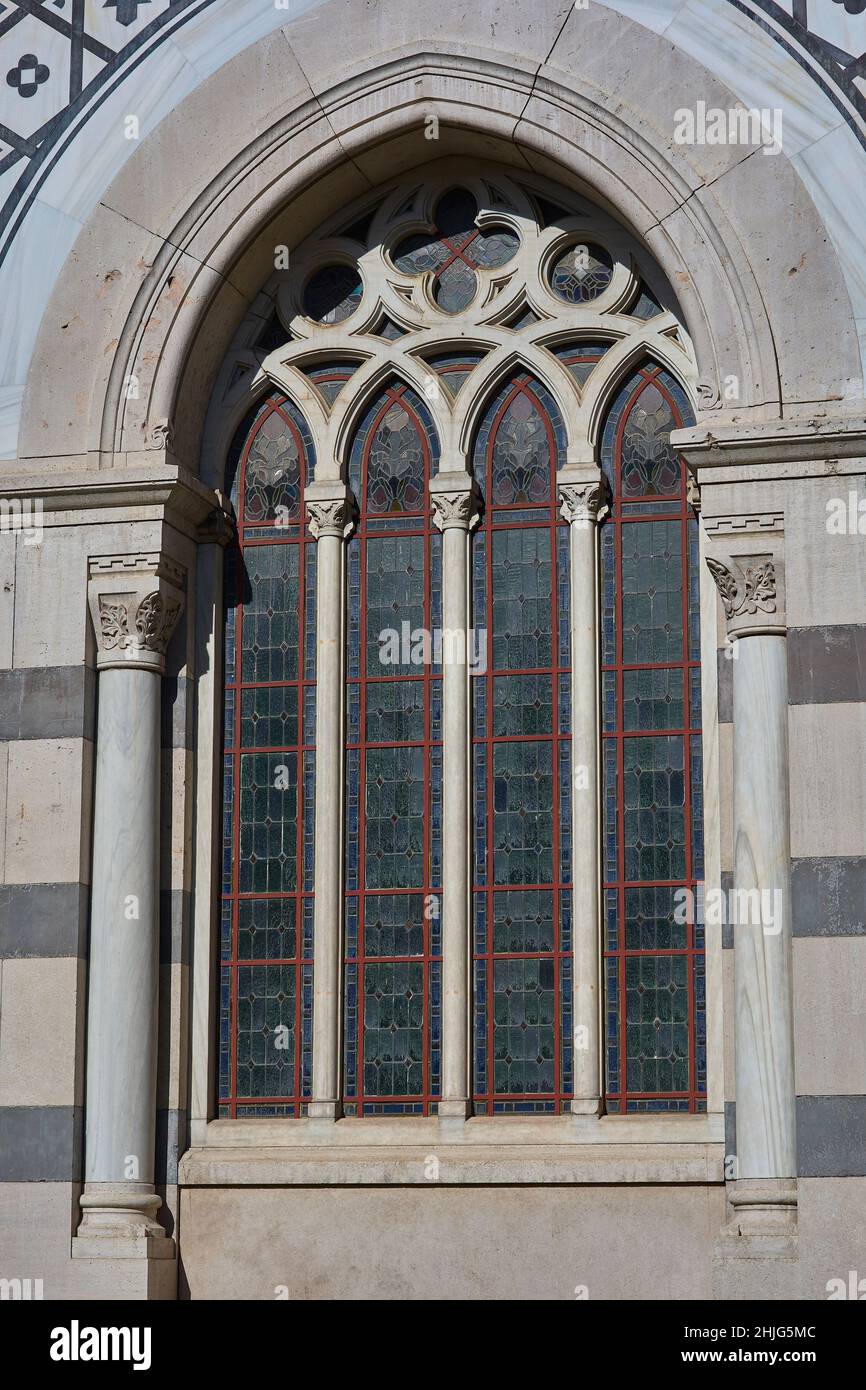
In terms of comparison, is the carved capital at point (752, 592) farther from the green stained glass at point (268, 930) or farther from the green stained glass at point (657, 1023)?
the green stained glass at point (268, 930)

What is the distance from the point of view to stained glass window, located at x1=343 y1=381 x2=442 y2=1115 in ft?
47.1

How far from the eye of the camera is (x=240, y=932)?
48.3 ft

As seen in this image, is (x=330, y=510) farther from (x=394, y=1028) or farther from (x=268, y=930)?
(x=394, y=1028)

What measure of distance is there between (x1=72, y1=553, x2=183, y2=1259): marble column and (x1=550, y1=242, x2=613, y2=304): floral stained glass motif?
309 cm

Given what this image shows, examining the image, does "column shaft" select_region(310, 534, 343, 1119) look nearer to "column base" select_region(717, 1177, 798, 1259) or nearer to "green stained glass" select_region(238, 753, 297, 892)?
"green stained glass" select_region(238, 753, 297, 892)

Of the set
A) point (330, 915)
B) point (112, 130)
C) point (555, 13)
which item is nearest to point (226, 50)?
point (112, 130)

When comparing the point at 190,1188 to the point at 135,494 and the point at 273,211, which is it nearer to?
the point at 135,494

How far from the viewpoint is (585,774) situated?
14.2 m

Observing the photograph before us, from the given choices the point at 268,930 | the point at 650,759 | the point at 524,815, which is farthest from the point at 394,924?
the point at 650,759

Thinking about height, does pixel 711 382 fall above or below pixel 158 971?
above

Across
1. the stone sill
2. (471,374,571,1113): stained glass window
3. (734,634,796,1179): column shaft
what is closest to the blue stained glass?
(471,374,571,1113): stained glass window

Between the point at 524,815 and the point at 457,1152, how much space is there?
208cm

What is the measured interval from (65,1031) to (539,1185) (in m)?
2.97

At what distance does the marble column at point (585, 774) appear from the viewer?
45.5 ft
